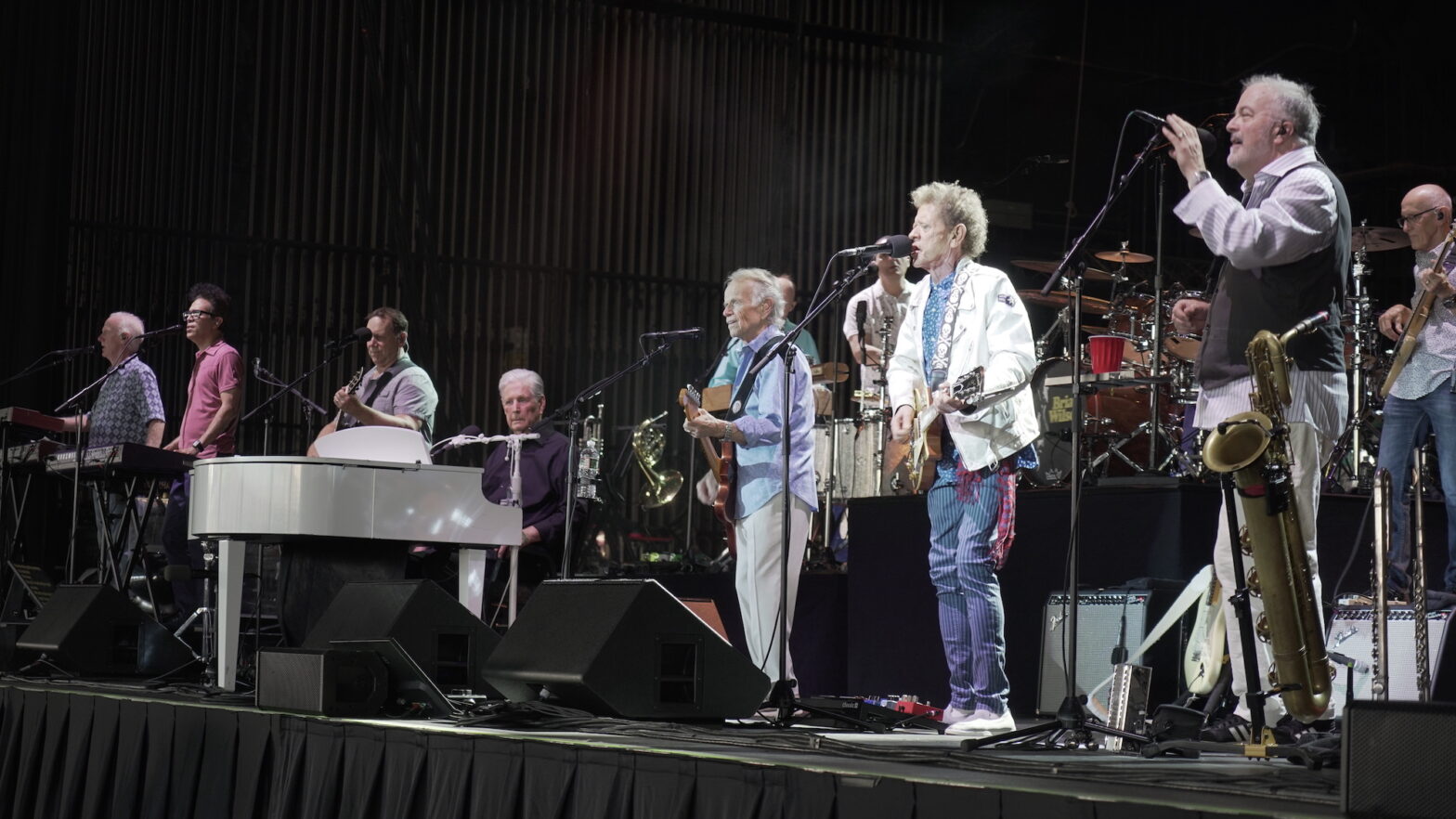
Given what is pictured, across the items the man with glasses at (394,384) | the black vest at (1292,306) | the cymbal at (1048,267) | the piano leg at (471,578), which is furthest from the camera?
the cymbal at (1048,267)

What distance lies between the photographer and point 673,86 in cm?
1051

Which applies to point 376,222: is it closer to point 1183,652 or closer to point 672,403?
point 672,403

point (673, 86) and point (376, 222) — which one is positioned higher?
point (673, 86)

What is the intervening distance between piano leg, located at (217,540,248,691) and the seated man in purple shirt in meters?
1.61

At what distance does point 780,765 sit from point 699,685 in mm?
1085

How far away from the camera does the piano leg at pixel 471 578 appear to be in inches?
216

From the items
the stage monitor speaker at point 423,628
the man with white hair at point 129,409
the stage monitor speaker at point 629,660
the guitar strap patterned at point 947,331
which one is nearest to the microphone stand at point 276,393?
the man with white hair at point 129,409

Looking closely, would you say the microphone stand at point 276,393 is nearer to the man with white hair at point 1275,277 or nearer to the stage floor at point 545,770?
the stage floor at point 545,770

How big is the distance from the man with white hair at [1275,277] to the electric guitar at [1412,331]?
5.98ft

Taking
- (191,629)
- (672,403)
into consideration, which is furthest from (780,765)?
(672,403)

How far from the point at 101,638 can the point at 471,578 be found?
1269 mm

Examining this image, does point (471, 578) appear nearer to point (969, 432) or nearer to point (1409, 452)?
point (969, 432)

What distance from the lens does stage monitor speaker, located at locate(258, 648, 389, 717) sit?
367 cm

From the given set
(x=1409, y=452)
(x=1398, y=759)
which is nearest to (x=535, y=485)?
(x=1409, y=452)
